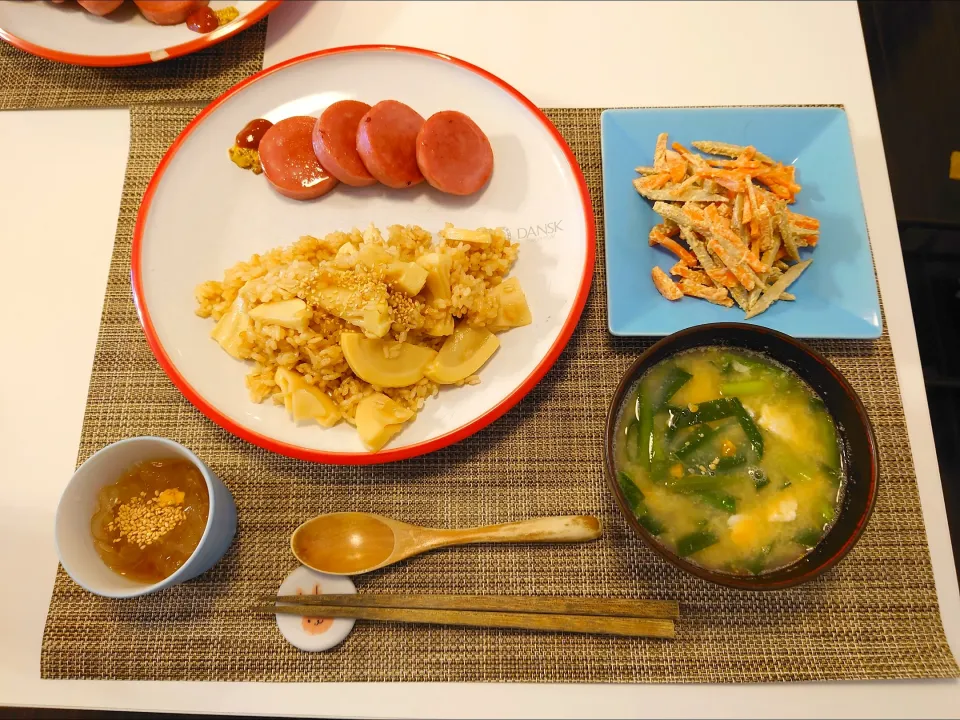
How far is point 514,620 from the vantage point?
1513 millimetres

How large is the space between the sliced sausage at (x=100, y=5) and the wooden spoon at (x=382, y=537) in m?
1.92

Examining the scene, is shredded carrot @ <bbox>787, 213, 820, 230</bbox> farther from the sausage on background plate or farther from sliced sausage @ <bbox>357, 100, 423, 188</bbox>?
the sausage on background plate

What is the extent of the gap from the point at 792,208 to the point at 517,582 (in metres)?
1.40

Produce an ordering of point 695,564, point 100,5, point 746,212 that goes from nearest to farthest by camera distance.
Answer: point 695,564
point 746,212
point 100,5

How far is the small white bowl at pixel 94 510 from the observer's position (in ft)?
4.48

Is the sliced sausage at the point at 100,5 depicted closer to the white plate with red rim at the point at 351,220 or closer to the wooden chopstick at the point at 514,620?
the white plate with red rim at the point at 351,220

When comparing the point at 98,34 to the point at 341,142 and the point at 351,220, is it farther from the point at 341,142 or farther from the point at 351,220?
the point at 351,220

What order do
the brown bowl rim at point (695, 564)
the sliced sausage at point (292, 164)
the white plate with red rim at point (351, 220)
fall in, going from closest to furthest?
the brown bowl rim at point (695, 564) → the white plate with red rim at point (351, 220) → the sliced sausage at point (292, 164)

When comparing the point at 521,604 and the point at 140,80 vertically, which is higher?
the point at 140,80

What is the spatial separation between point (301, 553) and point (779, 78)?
7.38ft

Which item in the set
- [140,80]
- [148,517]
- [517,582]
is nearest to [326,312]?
[148,517]

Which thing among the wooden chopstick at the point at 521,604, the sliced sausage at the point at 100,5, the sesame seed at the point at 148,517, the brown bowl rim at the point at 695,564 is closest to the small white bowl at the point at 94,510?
the sesame seed at the point at 148,517

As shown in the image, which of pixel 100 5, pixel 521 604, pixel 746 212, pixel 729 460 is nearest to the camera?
pixel 729 460

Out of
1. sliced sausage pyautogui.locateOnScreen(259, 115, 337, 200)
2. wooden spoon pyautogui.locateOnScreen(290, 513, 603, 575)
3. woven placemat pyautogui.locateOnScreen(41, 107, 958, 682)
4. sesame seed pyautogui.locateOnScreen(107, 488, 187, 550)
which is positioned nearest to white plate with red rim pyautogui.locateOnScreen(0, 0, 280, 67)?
sliced sausage pyautogui.locateOnScreen(259, 115, 337, 200)
